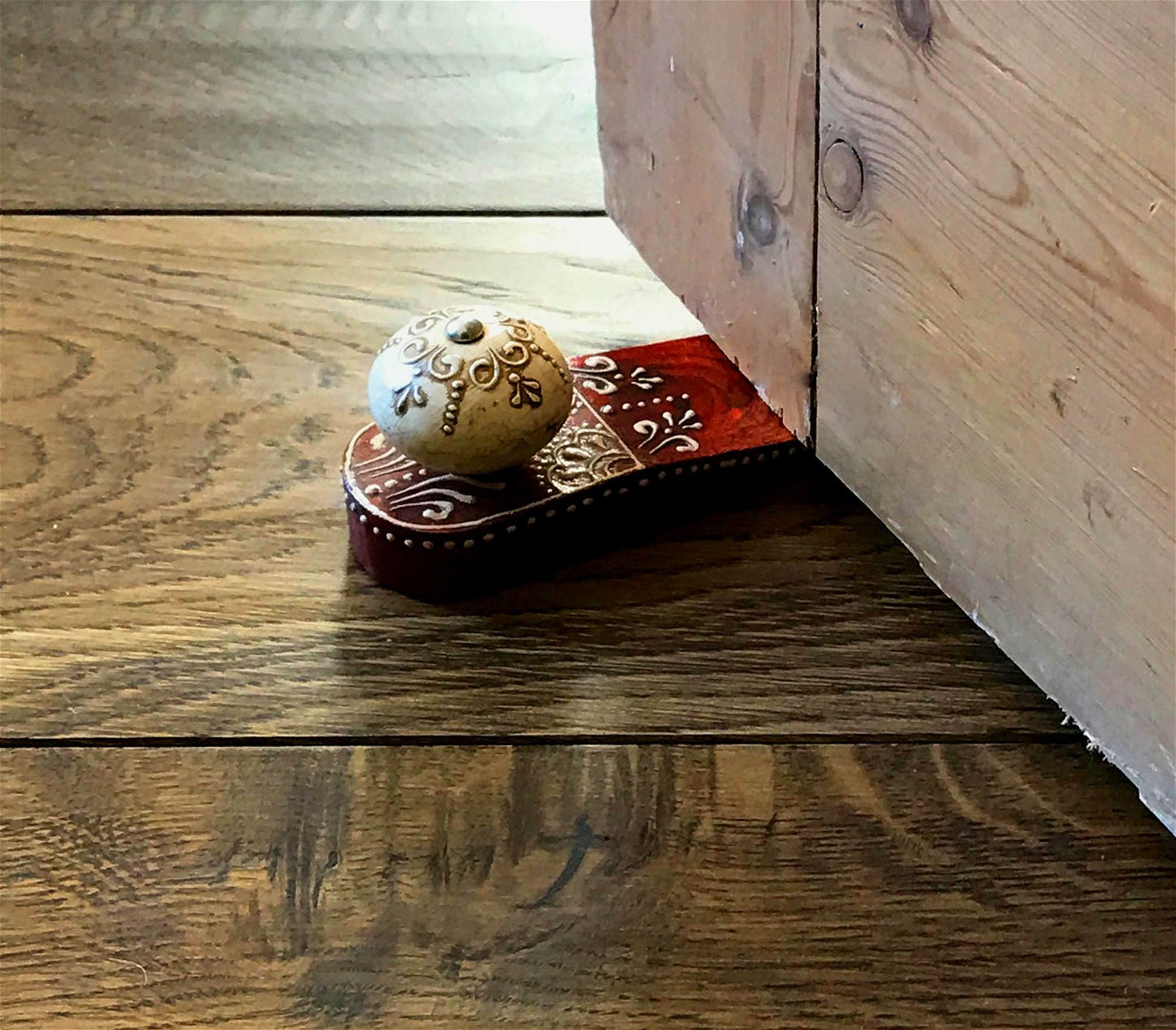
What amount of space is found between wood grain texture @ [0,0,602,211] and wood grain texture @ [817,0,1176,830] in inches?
15.1

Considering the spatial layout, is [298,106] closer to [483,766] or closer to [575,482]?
[575,482]

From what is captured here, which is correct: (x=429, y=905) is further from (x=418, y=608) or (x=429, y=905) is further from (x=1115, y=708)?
(x=1115, y=708)

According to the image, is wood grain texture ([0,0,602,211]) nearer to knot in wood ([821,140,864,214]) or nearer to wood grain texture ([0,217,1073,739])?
wood grain texture ([0,217,1073,739])

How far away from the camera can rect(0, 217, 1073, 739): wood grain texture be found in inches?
23.6

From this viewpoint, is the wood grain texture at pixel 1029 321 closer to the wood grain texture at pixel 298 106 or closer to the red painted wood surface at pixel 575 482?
the red painted wood surface at pixel 575 482

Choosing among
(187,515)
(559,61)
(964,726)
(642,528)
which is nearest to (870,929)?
(964,726)

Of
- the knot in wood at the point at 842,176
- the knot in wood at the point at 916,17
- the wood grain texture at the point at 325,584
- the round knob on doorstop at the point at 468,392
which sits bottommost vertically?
Result: the wood grain texture at the point at 325,584

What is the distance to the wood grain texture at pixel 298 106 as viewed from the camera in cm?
93

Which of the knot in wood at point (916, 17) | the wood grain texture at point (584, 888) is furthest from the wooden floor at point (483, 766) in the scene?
the knot in wood at point (916, 17)

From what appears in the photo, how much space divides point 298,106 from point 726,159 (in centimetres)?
45

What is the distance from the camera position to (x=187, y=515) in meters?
0.69

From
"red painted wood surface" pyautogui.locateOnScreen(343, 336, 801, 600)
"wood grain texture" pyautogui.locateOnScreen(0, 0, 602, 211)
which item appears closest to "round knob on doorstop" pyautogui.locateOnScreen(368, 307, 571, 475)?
"red painted wood surface" pyautogui.locateOnScreen(343, 336, 801, 600)

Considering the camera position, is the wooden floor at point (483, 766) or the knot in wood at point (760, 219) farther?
the knot in wood at point (760, 219)

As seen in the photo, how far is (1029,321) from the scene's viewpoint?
0.49 metres
